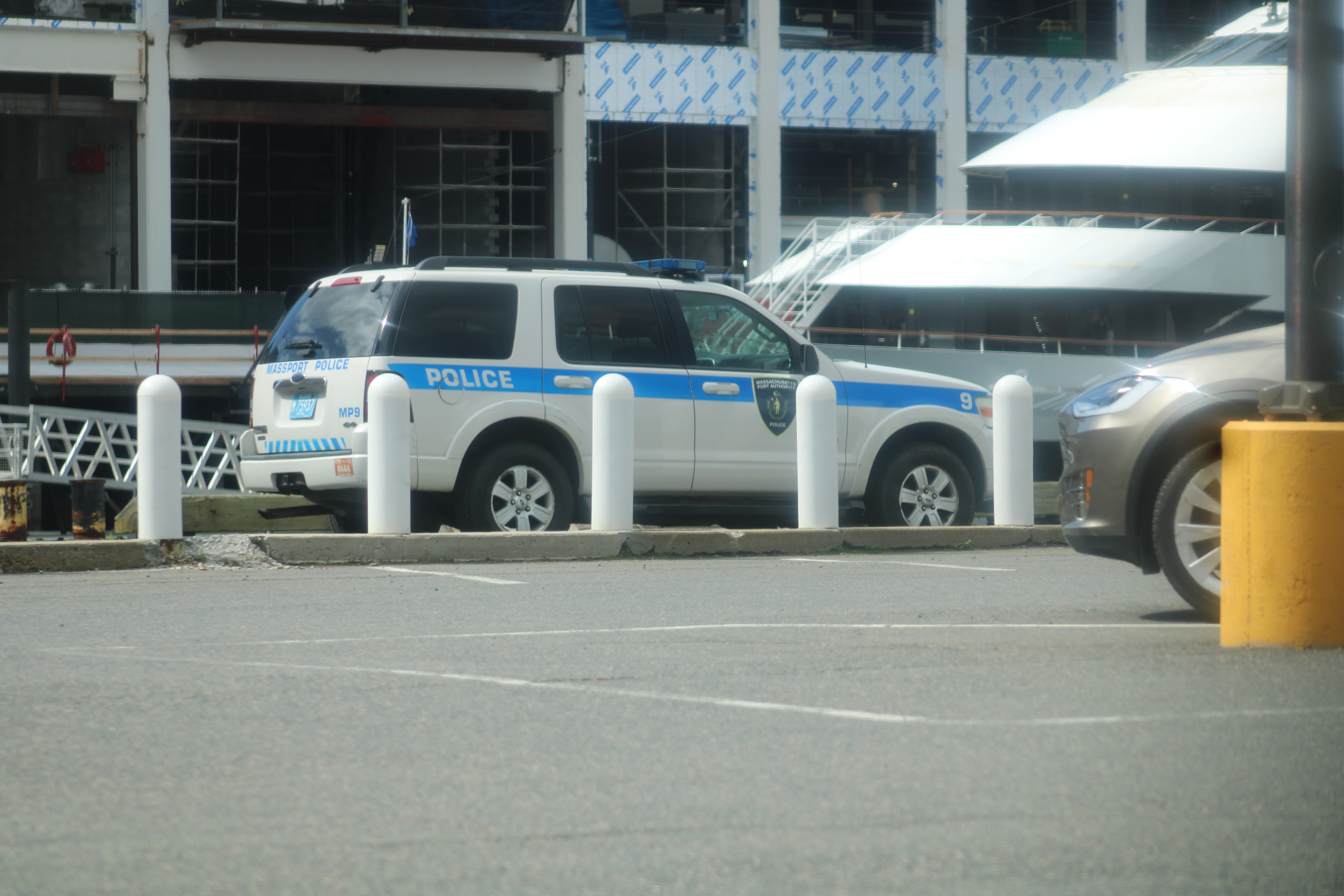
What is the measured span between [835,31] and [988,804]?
110 feet

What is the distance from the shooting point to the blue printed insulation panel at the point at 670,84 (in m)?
32.8

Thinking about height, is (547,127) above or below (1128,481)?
above

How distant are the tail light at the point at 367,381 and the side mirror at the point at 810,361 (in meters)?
2.97

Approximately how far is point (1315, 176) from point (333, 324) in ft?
20.9

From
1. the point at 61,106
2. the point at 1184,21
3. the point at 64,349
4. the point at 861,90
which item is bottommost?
the point at 64,349

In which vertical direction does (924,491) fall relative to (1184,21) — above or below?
below

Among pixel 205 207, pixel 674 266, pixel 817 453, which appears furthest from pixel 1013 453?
pixel 205 207

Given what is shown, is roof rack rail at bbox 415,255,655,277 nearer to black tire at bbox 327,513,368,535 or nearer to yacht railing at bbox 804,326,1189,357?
black tire at bbox 327,513,368,535

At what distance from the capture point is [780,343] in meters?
12.0

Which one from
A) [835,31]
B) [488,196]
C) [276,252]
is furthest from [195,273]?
[835,31]

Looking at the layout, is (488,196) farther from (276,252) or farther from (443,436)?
(443,436)

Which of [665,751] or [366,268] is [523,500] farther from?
[665,751]

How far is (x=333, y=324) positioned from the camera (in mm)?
11023

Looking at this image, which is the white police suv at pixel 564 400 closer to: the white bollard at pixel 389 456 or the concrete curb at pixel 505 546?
the white bollard at pixel 389 456
